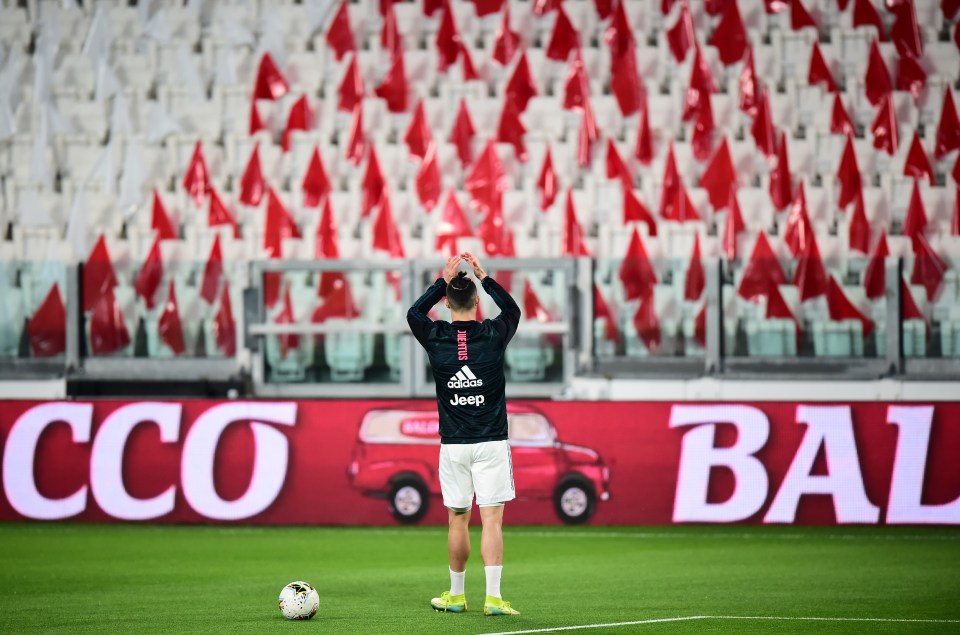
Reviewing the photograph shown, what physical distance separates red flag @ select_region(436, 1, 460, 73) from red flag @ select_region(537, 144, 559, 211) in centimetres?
152

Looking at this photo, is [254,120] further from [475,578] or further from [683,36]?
[475,578]

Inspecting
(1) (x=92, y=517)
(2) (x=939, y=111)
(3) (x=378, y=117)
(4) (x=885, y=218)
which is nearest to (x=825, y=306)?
(4) (x=885, y=218)

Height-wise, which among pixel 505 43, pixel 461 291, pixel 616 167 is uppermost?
pixel 505 43

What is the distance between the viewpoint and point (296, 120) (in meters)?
16.3

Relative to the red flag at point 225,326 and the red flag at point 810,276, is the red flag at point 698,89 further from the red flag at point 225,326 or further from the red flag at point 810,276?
the red flag at point 225,326

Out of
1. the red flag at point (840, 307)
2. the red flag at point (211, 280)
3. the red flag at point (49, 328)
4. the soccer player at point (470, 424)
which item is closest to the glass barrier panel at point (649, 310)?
the red flag at point (840, 307)

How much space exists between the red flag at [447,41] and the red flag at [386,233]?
1.75m

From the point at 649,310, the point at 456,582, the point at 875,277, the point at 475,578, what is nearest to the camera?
the point at 456,582

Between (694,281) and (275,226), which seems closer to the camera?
(694,281)

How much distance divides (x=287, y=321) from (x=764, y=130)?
5.48 m

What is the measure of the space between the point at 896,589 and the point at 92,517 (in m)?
7.17

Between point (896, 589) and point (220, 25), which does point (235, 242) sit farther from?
point (896, 589)

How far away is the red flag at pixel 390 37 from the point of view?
54.0 ft

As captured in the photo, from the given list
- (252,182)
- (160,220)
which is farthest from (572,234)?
(160,220)
